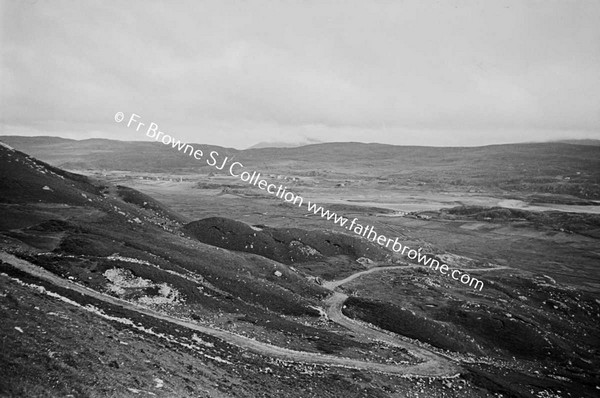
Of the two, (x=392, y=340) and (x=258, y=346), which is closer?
(x=258, y=346)

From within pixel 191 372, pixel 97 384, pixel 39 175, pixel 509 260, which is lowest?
pixel 509 260

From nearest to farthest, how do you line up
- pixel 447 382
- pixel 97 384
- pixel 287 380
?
pixel 97 384
pixel 287 380
pixel 447 382

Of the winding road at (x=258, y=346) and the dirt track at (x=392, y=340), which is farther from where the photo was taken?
the dirt track at (x=392, y=340)

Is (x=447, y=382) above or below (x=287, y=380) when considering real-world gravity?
below

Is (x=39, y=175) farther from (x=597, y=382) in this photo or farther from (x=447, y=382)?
(x=597, y=382)

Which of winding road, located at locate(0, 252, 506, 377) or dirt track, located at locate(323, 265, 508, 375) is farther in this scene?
dirt track, located at locate(323, 265, 508, 375)

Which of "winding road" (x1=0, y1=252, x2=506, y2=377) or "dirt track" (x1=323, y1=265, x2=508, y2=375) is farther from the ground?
"winding road" (x1=0, y1=252, x2=506, y2=377)

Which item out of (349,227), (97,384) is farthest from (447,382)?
(349,227)

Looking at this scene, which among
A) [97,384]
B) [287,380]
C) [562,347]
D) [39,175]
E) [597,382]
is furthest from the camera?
[39,175]

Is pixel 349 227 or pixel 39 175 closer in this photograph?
pixel 39 175

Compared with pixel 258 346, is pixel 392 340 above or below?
below

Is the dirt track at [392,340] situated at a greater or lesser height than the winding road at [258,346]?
lesser
